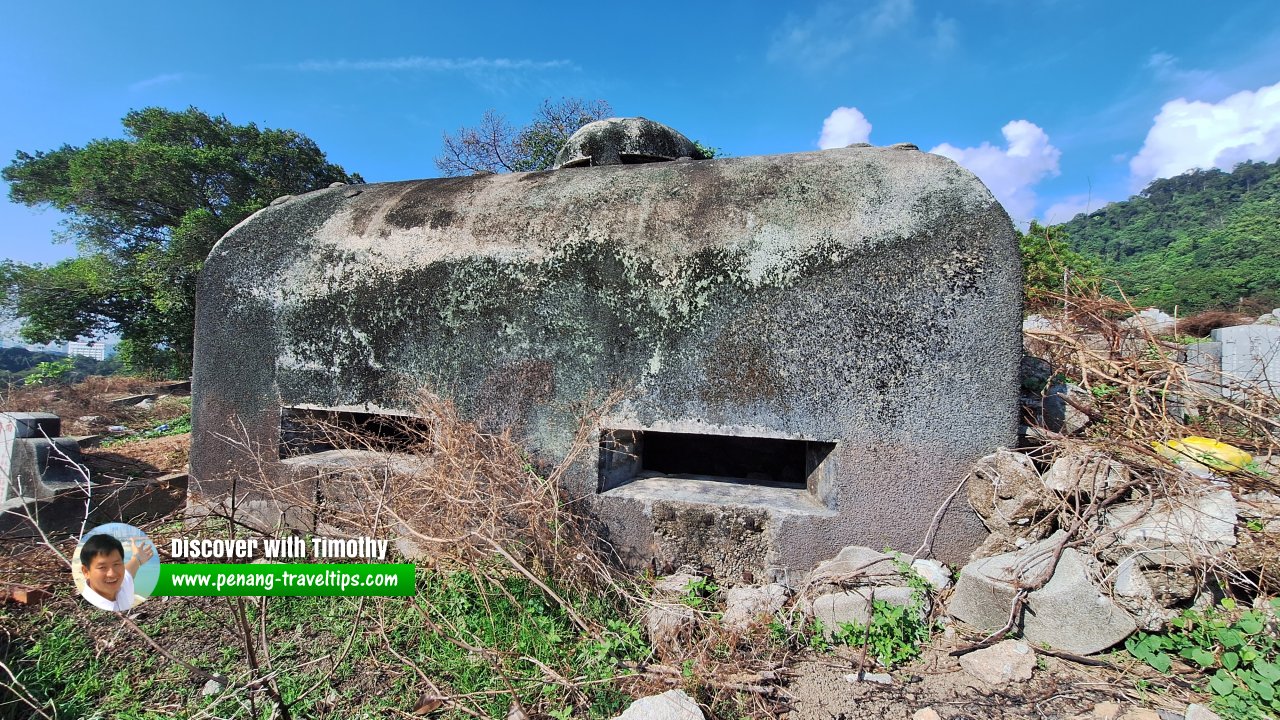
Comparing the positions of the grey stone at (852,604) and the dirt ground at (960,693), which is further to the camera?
the grey stone at (852,604)

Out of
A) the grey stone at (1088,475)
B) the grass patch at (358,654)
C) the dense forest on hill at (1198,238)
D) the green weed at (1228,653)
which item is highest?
the dense forest on hill at (1198,238)

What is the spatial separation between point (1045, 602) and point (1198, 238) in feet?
127

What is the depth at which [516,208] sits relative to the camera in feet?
10.2

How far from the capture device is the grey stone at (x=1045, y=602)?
→ 77.8 inches

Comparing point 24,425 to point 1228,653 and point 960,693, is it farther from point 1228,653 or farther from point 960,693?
point 1228,653

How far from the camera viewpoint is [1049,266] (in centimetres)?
1006

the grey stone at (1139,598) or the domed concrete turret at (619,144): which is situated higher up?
the domed concrete turret at (619,144)

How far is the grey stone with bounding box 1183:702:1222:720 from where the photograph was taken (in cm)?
162

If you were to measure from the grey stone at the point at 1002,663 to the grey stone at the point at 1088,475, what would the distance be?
696mm

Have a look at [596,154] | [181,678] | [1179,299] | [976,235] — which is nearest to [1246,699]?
[976,235]

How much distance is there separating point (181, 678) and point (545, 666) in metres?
1.54

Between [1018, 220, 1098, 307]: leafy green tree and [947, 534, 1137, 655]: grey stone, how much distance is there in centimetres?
129

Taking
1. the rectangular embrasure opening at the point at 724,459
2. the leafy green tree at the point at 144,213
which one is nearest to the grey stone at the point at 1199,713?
the rectangular embrasure opening at the point at 724,459

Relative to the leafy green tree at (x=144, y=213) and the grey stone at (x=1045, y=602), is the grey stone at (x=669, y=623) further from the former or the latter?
the leafy green tree at (x=144, y=213)
